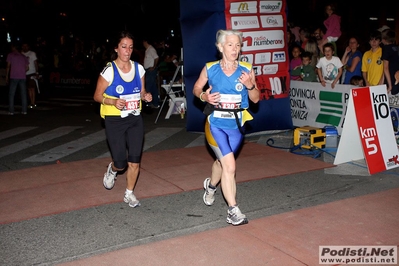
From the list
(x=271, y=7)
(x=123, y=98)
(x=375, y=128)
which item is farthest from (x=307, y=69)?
(x=123, y=98)

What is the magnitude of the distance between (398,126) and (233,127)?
16.6 ft

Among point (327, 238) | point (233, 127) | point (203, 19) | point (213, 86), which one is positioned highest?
point (203, 19)

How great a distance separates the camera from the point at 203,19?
9.61 m

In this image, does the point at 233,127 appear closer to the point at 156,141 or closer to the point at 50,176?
the point at 50,176

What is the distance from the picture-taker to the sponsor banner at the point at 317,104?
1002 centimetres

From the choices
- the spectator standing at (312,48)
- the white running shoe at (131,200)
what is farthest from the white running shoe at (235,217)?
the spectator standing at (312,48)

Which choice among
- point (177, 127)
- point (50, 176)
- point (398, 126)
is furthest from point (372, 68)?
point (50, 176)

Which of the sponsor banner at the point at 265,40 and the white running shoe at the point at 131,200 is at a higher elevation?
the sponsor banner at the point at 265,40

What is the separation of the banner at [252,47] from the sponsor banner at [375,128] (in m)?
2.74

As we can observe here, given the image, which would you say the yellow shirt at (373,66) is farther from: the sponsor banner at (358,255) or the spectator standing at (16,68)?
the spectator standing at (16,68)

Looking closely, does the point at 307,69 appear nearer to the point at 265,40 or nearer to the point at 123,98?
the point at 265,40

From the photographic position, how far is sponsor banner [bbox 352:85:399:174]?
7473 mm

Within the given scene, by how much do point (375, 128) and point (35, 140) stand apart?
22.9 ft

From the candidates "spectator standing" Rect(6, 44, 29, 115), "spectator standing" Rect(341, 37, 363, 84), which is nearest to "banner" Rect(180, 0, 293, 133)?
"spectator standing" Rect(341, 37, 363, 84)
